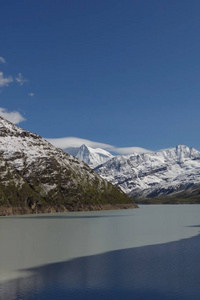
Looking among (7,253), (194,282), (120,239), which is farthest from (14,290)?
(120,239)

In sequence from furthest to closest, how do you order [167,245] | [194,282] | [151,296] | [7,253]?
[167,245] < [7,253] < [194,282] < [151,296]

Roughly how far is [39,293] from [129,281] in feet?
42.0

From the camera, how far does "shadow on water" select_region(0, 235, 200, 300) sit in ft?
140

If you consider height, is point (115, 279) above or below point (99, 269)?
below

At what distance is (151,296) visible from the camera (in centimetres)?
4191

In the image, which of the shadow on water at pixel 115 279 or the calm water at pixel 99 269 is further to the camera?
the calm water at pixel 99 269

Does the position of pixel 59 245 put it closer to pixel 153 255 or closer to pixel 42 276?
pixel 153 255

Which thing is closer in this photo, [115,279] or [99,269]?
[115,279]

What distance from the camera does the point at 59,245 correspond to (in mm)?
86000

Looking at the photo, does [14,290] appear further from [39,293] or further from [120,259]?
[120,259]

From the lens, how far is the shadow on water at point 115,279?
4275cm

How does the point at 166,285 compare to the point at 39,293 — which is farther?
the point at 166,285

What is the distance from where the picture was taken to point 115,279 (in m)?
50.8

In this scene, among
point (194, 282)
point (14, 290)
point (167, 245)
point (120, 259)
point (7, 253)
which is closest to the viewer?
point (14, 290)
